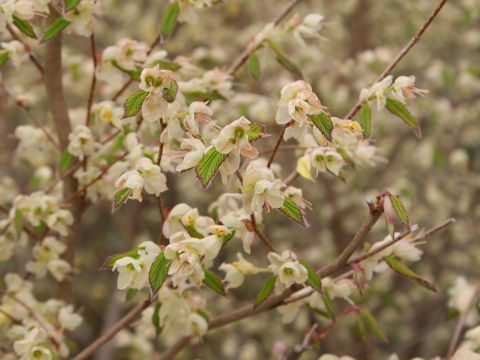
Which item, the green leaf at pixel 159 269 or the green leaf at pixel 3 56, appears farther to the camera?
the green leaf at pixel 3 56

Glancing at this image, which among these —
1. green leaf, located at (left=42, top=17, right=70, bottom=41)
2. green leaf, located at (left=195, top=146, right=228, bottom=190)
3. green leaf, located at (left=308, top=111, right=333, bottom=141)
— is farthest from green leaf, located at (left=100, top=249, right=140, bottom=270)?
green leaf, located at (left=42, top=17, right=70, bottom=41)

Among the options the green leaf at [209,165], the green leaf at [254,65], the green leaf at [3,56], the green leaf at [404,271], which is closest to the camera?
the green leaf at [209,165]

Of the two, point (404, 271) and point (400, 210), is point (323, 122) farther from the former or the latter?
point (404, 271)

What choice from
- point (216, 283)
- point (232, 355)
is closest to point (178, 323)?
point (216, 283)

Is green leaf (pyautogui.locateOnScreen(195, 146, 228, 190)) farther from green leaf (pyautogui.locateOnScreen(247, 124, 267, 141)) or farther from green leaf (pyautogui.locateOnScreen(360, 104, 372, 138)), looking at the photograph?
green leaf (pyautogui.locateOnScreen(360, 104, 372, 138))

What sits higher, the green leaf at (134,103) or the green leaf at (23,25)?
the green leaf at (23,25)

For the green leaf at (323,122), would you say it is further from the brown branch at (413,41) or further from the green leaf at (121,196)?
the green leaf at (121,196)

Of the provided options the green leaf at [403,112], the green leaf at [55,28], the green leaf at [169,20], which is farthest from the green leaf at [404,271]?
the green leaf at [55,28]
